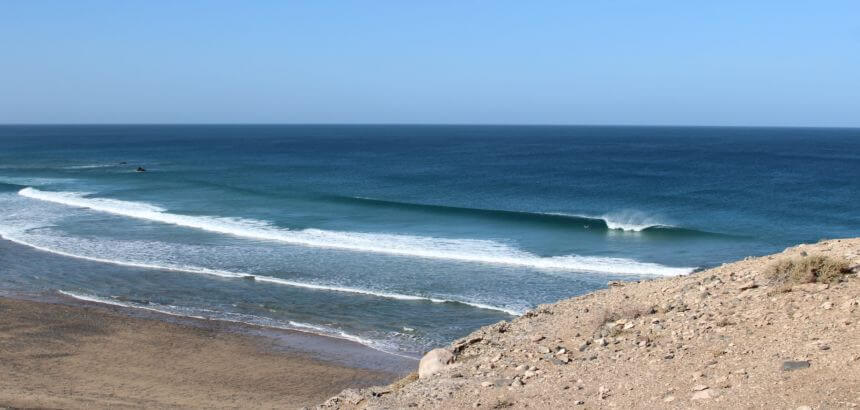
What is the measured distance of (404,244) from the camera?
32156mm

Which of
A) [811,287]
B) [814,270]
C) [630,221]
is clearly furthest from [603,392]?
[630,221]

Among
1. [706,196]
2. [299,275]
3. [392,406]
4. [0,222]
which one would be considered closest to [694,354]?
[392,406]

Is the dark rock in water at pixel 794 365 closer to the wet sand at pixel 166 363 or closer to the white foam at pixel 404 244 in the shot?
the wet sand at pixel 166 363

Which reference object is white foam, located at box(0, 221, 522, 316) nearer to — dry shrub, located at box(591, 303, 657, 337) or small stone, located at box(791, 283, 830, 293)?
dry shrub, located at box(591, 303, 657, 337)

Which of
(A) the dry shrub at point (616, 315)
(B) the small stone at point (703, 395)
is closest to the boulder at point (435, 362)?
(A) the dry shrub at point (616, 315)

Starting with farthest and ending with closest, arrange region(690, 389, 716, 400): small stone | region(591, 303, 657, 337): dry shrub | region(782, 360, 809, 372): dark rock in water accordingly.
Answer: region(591, 303, 657, 337): dry shrub, region(782, 360, 809, 372): dark rock in water, region(690, 389, 716, 400): small stone

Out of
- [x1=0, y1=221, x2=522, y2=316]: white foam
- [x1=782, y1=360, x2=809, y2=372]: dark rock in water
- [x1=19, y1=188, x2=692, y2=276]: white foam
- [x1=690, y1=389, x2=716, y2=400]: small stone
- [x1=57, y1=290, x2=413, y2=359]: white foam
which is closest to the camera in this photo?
[x1=690, y1=389, x2=716, y2=400]: small stone

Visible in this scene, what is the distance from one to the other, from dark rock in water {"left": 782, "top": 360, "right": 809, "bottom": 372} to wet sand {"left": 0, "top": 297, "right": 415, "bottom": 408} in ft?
28.6

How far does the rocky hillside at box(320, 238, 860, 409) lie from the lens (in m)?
9.34

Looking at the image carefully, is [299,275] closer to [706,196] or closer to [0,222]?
[0,222]

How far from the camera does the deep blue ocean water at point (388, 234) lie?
22984 millimetres

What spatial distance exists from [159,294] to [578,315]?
15.1 meters

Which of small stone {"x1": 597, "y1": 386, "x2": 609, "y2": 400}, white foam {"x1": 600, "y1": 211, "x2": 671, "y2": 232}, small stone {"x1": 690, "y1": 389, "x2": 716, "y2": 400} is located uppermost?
small stone {"x1": 690, "y1": 389, "x2": 716, "y2": 400}

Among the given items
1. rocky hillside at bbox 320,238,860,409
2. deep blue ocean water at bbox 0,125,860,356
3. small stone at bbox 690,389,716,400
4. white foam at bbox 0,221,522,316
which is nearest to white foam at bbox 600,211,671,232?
deep blue ocean water at bbox 0,125,860,356
